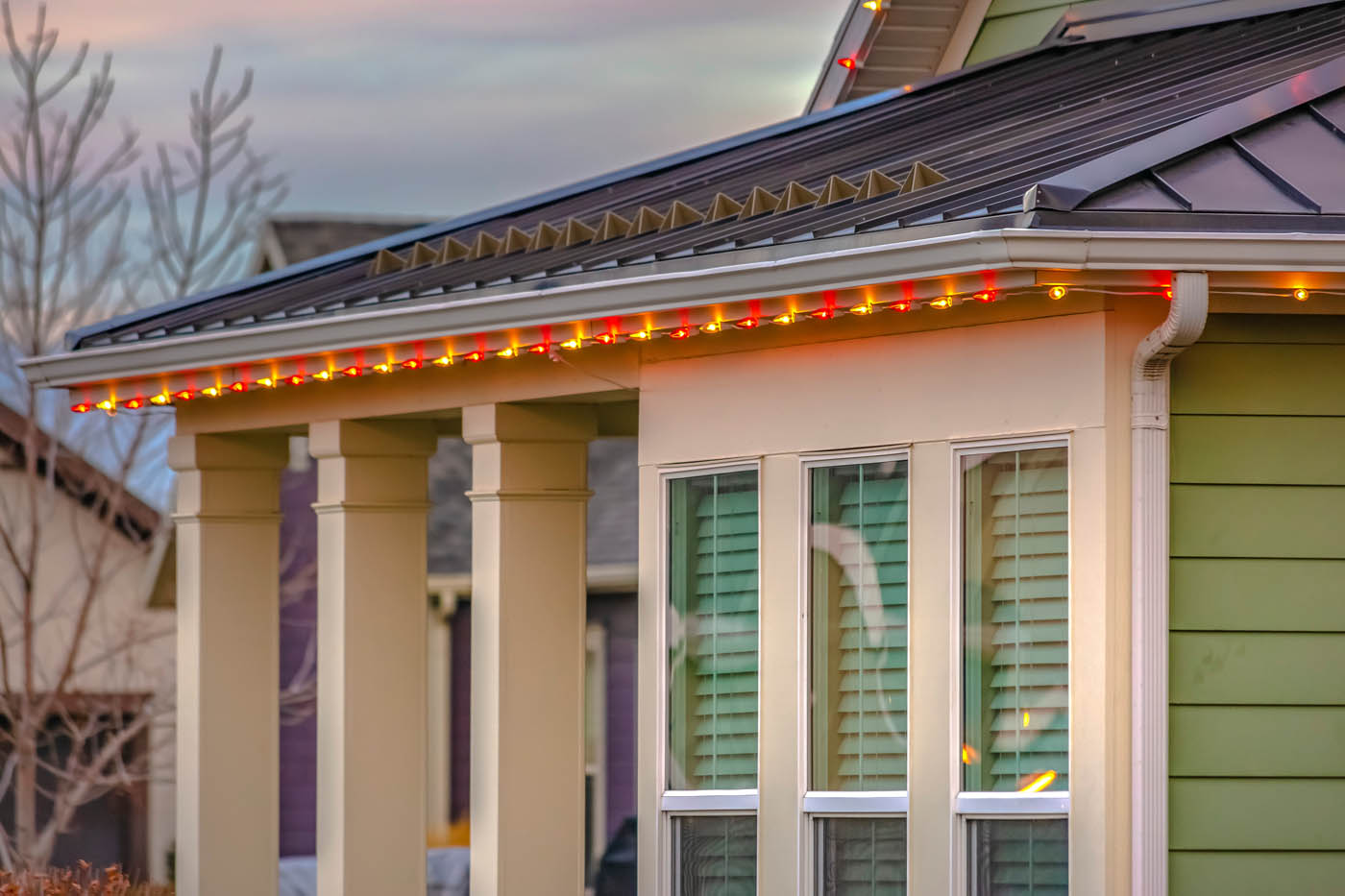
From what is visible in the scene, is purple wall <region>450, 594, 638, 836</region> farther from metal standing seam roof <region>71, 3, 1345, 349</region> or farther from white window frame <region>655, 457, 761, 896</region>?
white window frame <region>655, 457, 761, 896</region>

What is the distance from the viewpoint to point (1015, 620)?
21.8 feet

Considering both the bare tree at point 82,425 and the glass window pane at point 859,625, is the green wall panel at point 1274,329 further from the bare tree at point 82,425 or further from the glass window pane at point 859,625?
the bare tree at point 82,425

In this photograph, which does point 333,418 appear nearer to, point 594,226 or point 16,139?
point 594,226

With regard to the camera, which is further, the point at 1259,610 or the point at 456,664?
A: the point at 456,664

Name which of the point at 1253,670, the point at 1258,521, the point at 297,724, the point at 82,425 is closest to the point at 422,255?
the point at 1258,521

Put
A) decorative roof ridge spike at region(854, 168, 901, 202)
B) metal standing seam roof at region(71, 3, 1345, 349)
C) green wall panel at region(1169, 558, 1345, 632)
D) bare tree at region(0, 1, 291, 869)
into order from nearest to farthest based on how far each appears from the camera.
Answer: green wall panel at region(1169, 558, 1345, 632)
metal standing seam roof at region(71, 3, 1345, 349)
decorative roof ridge spike at region(854, 168, 901, 202)
bare tree at region(0, 1, 291, 869)

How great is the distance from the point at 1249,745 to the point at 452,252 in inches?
181

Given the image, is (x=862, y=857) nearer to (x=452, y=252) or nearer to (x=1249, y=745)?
(x=1249, y=745)

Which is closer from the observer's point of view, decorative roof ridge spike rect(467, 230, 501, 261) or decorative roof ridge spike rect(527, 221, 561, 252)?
decorative roof ridge spike rect(527, 221, 561, 252)

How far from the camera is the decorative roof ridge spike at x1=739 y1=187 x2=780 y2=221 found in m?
7.82

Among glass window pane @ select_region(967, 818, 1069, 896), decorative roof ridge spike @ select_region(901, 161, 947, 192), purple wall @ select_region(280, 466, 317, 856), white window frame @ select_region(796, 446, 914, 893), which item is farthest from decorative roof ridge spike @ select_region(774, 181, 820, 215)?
purple wall @ select_region(280, 466, 317, 856)

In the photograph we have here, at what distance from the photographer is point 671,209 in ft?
27.1

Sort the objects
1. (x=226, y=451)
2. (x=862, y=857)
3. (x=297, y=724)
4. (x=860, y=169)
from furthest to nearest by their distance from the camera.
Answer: (x=297, y=724) → (x=226, y=451) → (x=860, y=169) → (x=862, y=857)

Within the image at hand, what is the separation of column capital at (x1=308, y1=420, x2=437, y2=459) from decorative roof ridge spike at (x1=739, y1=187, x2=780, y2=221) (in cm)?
233
